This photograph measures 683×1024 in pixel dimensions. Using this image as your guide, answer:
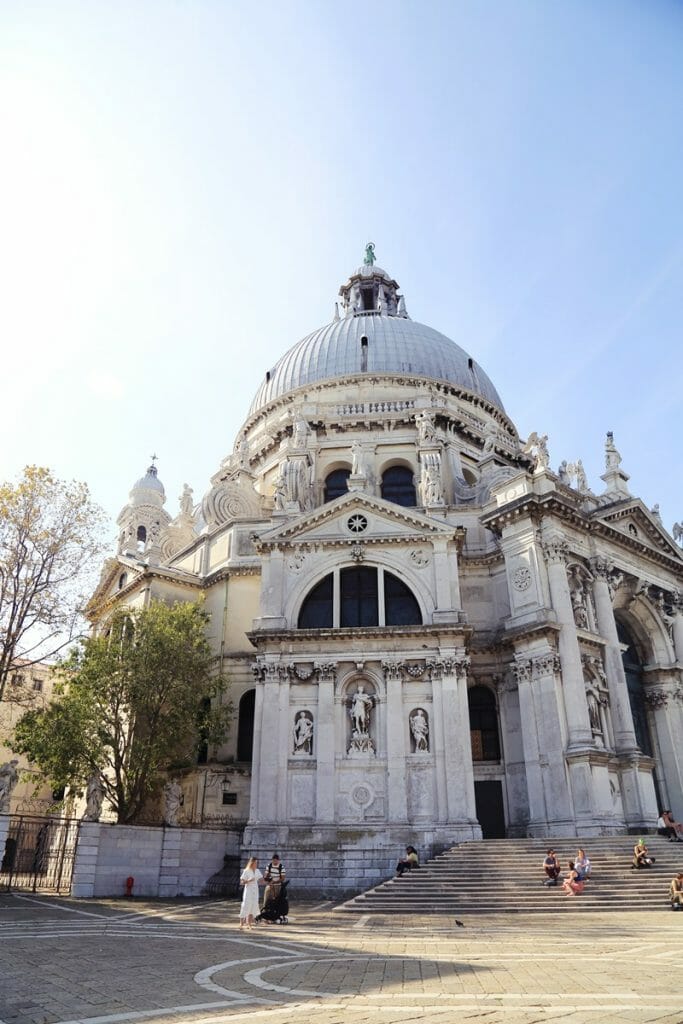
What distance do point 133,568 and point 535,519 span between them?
19672 mm

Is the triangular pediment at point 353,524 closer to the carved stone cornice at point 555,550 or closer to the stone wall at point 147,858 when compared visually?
the carved stone cornice at point 555,550

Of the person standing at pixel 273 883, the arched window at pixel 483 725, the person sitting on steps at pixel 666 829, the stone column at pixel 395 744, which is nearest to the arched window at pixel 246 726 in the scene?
the stone column at pixel 395 744

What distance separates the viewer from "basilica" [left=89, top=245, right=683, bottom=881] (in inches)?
1025

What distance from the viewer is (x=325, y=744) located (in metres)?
26.7

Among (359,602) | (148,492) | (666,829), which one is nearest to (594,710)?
(666,829)

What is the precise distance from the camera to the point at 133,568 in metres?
37.3

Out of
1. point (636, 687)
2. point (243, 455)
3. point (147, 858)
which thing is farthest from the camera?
point (243, 455)

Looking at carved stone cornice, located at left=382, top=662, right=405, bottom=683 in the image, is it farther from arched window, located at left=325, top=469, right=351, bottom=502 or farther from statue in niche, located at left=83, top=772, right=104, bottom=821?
arched window, located at left=325, top=469, right=351, bottom=502

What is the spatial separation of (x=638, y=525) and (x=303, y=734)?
19.5 metres

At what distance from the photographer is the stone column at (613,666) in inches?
1150

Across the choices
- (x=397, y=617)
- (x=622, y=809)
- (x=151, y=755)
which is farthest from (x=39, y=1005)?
(x=622, y=809)

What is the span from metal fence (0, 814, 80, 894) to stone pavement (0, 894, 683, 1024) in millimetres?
7810

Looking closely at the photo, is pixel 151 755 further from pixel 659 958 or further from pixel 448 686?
Result: pixel 659 958

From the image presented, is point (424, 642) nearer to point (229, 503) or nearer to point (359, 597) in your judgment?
point (359, 597)
